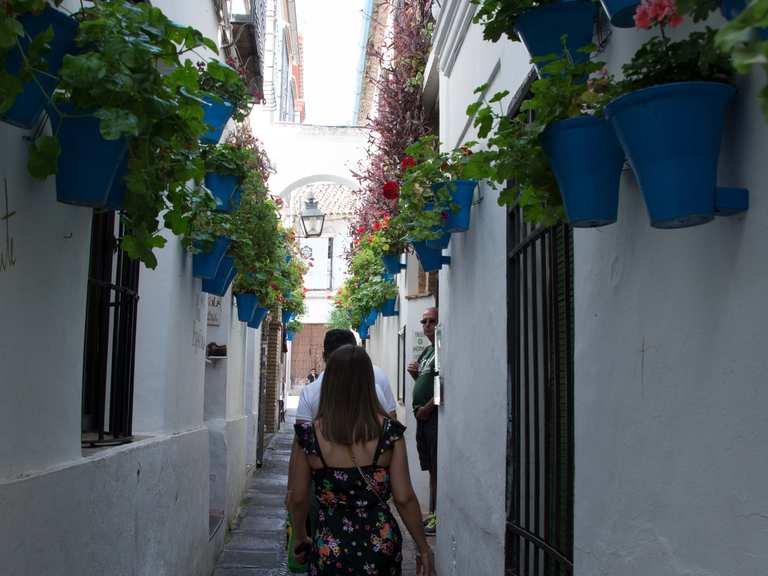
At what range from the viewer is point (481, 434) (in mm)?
5391

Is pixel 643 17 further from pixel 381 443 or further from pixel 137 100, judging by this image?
pixel 381 443

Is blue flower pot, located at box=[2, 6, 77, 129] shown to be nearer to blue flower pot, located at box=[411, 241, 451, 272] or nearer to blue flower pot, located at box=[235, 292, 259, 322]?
blue flower pot, located at box=[411, 241, 451, 272]

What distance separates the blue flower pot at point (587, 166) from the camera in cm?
245

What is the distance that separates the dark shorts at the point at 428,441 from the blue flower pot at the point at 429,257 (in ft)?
7.39

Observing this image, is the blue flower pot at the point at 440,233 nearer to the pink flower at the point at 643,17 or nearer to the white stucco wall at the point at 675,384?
the white stucco wall at the point at 675,384

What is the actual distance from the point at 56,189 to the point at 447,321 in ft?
14.2

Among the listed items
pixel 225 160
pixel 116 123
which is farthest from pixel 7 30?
pixel 225 160

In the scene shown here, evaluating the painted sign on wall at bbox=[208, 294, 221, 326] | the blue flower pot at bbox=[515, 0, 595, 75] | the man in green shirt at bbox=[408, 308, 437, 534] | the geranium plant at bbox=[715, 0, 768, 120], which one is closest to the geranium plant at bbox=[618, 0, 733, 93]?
the geranium plant at bbox=[715, 0, 768, 120]

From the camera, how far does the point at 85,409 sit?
4.50m

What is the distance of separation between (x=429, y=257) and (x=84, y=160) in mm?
4030

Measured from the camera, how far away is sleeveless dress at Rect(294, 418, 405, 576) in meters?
3.52

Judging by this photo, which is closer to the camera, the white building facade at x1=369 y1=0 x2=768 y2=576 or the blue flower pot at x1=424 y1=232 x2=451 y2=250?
the white building facade at x1=369 y1=0 x2=768 y2=576


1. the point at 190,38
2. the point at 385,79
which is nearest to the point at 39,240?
the point at 190,38

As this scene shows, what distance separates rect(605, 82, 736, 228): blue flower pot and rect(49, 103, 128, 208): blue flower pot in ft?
4.86
